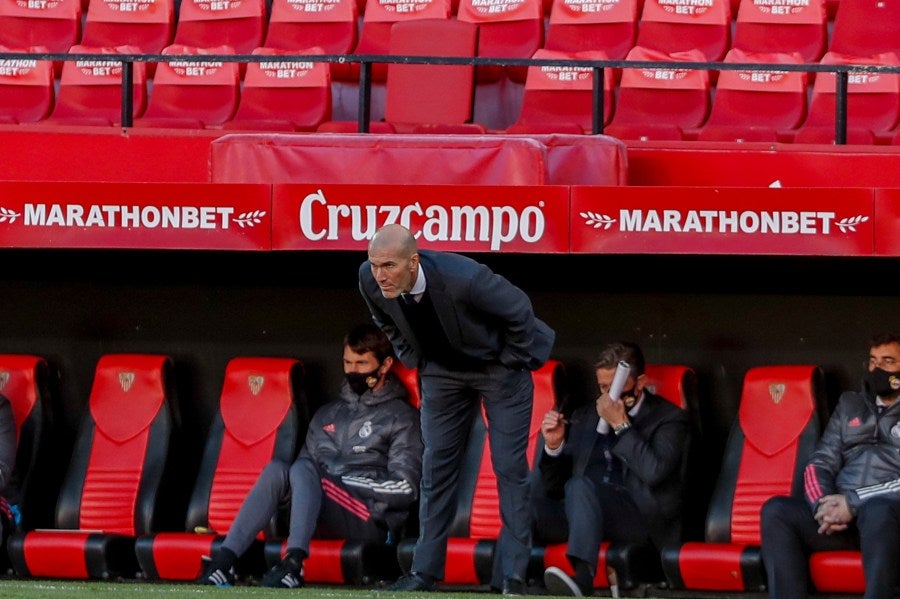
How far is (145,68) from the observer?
10.8 meters

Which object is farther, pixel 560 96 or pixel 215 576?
pixel 560 96

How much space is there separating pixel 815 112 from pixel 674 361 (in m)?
1.89

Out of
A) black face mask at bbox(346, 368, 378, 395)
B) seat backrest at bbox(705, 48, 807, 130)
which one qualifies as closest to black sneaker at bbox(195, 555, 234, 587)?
black face mask at bbox(346, 368, 378, 395)

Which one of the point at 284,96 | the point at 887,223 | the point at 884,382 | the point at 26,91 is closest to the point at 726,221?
the point at 887,223

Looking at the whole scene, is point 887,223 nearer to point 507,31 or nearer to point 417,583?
point 417,583

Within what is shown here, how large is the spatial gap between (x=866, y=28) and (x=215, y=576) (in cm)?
507

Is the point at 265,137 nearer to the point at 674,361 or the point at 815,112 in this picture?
the point at 674,361

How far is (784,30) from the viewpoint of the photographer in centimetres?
994

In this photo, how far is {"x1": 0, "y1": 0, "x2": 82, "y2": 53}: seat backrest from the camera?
1116cm

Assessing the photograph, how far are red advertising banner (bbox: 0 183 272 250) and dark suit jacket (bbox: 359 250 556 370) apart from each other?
153 centimetres

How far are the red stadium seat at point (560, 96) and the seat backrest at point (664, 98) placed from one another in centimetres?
13

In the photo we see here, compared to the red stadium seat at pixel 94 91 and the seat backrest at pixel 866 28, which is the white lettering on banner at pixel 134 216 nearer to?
the red stadium seat at pixel 94 91

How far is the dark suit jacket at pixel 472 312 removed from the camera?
5805 mm

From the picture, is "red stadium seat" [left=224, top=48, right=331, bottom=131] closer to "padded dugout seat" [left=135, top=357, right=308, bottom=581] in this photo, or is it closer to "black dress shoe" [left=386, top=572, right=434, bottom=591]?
"padded dugout seat" [left=135, top=357, right=308, bottom=581]
